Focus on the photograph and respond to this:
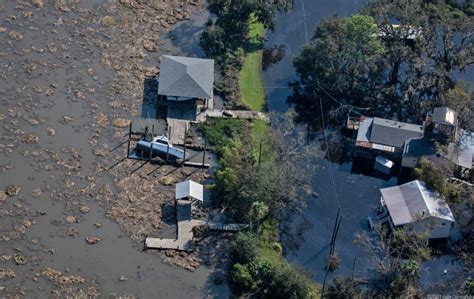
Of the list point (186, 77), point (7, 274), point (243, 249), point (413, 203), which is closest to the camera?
point (7, 274)

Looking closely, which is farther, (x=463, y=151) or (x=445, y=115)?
(x=445, y=115)

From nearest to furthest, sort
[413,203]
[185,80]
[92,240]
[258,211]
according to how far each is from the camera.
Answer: [92,240]
[258,211]
[413,203]
[185,80]

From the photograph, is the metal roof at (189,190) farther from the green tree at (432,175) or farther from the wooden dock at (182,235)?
the green tree at (432,175)

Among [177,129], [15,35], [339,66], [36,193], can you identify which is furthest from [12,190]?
[339,66]

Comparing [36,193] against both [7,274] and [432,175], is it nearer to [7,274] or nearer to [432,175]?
[7,274]

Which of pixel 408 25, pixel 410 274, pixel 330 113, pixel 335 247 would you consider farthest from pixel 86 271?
pixel 408 25

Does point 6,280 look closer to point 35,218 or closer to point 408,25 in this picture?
point 35,218

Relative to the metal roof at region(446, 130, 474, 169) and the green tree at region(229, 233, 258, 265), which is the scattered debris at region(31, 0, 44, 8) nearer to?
the green tree at region(229, 233, 258, 265)

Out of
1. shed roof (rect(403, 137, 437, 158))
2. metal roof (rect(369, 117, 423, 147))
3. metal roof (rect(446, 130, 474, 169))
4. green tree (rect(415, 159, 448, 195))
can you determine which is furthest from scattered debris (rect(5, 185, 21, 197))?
metal roof (rect(446, 130, 474, 169))

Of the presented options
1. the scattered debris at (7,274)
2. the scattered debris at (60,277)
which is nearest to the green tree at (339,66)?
the scattered debris at (60,277)
